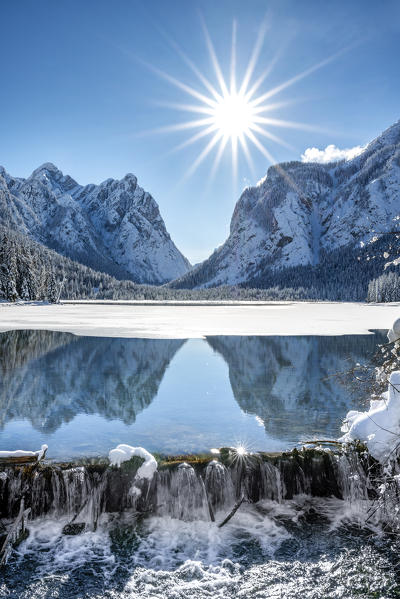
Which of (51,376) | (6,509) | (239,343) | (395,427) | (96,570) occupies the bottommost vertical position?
(96,570)

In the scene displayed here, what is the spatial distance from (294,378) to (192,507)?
11931 mm

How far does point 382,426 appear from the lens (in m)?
9.94

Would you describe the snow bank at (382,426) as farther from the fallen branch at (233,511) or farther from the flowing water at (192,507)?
the fallen branch at (233,511)

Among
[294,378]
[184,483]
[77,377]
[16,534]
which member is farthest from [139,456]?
[294,378]

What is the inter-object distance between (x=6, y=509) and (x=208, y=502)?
4679 millimetres

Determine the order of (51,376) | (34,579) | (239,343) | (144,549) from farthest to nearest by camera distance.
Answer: (239,343) → (51,376) → (144,549) → (34,579)

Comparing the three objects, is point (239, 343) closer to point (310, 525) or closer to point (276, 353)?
point (276, 353)

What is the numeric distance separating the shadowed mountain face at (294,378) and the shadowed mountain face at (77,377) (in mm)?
4305

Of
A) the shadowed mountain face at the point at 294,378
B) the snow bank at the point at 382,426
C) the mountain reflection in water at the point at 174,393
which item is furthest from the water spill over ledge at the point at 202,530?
the shadowed mountain face at the point at 294,378

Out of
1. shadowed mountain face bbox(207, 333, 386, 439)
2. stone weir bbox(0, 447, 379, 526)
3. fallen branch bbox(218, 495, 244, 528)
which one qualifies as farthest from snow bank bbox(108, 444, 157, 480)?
shadowed mountain face bbox(207, 333, 386, 439)

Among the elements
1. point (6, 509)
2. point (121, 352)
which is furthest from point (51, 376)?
point (6, 509)

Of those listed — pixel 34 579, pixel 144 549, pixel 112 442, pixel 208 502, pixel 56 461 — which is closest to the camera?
pixel 34 579

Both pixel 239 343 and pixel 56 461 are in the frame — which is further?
pixel 239 343

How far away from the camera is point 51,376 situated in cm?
2011
